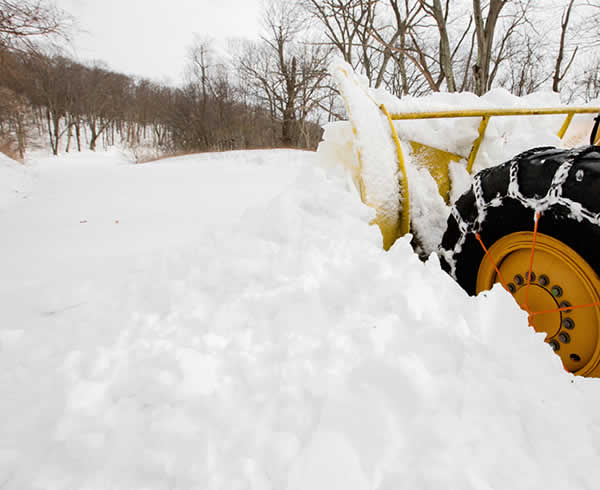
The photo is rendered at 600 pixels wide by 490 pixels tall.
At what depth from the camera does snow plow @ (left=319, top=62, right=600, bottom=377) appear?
0.91m

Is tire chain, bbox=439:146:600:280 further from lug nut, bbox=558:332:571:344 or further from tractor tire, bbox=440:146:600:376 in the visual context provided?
lug nut, bbox=558:332:571:344

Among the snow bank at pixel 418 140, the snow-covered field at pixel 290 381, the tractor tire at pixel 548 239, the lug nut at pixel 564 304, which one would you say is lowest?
the snow-covered field at pixel 290 381

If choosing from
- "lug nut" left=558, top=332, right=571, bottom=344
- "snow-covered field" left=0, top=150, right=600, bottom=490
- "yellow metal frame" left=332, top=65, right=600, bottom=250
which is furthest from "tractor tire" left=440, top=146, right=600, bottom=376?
"yellow metal frame" left=332, top=65, right=600, bottom=250

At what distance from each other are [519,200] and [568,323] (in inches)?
17.6

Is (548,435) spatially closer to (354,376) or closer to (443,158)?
(354,376)

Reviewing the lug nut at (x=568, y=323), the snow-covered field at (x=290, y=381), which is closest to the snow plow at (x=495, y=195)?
the lug nut at (x=568, y=323)

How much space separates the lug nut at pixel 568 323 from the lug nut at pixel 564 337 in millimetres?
24

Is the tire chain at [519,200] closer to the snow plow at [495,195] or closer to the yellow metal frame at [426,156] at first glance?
the snow plow at [495,195]

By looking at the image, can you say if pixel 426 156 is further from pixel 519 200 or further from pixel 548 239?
pixel 548 239

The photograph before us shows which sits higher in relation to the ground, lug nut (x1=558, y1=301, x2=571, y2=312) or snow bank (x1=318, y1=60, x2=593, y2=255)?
snow bank (x1=318, y1=60, x2=593, y2=255)

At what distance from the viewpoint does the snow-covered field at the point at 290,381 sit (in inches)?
24.6

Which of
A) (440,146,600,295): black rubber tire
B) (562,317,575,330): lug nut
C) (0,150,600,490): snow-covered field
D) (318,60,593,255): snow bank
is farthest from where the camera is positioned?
(318,60,593,255): snow bank

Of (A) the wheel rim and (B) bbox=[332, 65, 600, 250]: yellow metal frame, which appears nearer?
(A) the wheel rim

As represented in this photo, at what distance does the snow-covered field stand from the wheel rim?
0.17m
